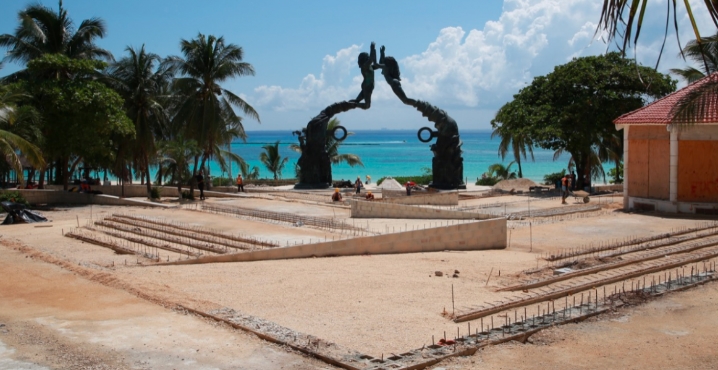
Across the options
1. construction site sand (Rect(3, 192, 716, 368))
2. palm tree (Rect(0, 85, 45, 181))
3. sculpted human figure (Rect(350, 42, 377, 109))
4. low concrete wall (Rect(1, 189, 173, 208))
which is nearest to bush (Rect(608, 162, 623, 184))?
sculpted human figure (Rect(350, 42, 377, 109))

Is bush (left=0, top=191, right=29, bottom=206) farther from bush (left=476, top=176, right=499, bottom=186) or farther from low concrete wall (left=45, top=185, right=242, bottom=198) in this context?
bush (left=476, top=176, right=499, bottom=186)

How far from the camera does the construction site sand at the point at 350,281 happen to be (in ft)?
36.4

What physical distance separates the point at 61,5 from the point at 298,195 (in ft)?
45.3

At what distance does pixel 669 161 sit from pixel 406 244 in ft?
40.3

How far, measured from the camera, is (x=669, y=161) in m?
26.0

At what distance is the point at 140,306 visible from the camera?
12.0 m

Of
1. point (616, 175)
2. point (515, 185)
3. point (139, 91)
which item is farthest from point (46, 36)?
point (616, 175)

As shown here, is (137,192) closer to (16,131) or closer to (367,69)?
(16,131)

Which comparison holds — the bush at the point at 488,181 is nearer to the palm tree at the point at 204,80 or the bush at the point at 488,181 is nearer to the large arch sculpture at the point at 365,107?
the large arch sculpture at the point at 365,107

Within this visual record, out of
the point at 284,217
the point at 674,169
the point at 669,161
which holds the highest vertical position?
the point at 669,161

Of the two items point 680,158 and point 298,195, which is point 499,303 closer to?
point 680,158

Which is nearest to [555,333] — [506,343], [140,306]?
[506,343]

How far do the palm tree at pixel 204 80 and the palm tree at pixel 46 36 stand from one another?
3.96 meters

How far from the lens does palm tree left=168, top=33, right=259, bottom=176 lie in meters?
35.0
